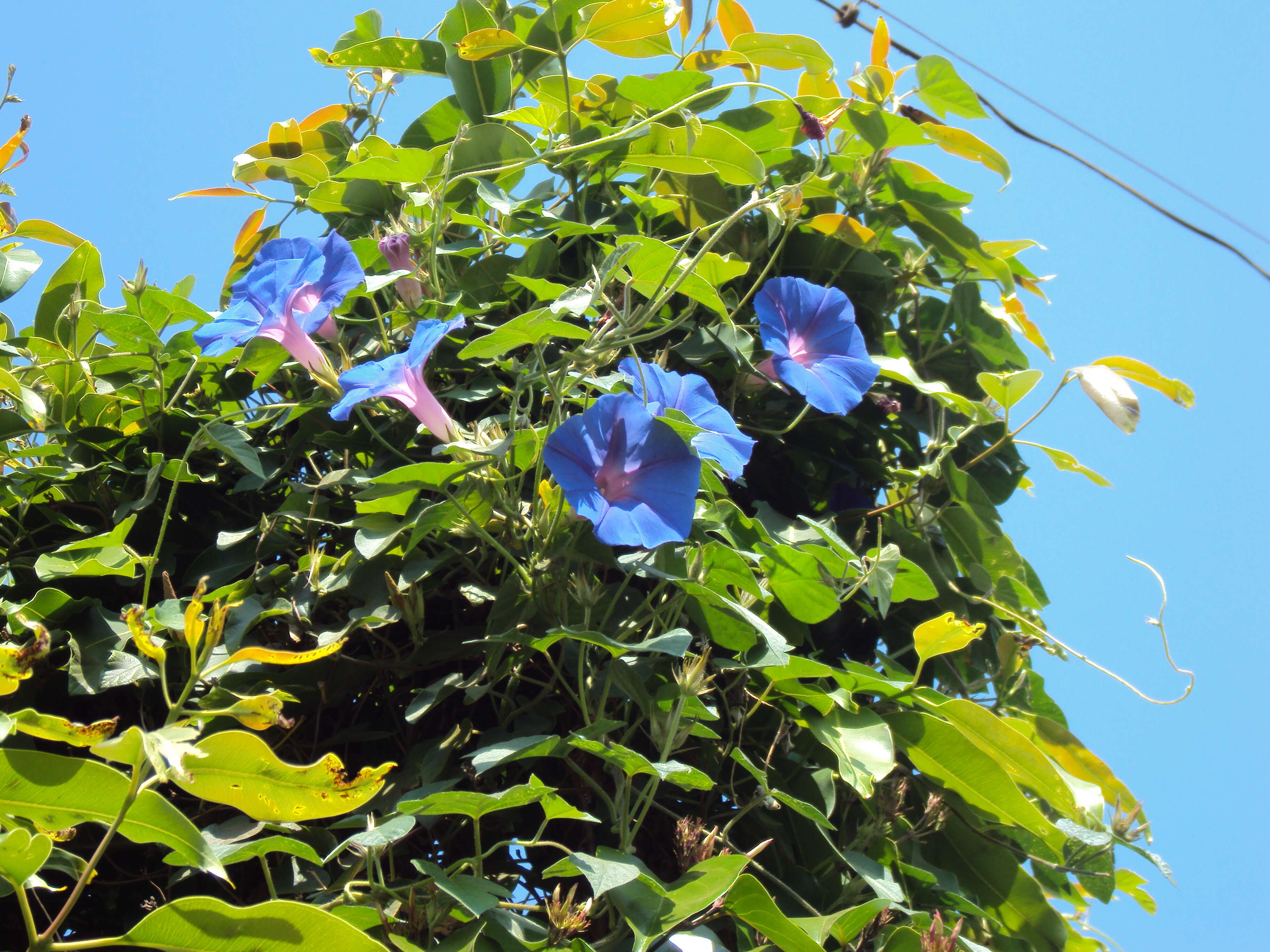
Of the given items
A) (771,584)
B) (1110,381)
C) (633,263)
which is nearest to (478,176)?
(633,263)

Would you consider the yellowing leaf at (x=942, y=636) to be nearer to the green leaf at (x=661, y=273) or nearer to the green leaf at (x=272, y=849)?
the green leaf at (x=661, y=273)

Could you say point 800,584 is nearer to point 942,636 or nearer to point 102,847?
point 942,636

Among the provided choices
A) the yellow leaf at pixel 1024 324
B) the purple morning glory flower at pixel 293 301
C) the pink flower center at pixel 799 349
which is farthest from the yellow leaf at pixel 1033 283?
the purple morning glory flower at pixel 293 301

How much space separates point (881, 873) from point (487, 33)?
1.08 m

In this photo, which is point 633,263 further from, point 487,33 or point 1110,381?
point 1110,381

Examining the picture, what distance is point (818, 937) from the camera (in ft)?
3.04

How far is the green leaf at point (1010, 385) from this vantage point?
4.33 feet

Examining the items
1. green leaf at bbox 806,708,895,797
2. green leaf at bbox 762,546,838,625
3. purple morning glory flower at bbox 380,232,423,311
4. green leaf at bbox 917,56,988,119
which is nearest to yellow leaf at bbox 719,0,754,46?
green leaf at bbox 917,56,988,119

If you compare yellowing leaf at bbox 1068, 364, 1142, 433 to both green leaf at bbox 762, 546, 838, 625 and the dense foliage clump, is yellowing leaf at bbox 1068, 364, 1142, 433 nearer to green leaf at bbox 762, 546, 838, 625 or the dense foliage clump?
the dense foliage clump

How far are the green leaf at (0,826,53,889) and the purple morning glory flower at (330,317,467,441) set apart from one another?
1.49 ft

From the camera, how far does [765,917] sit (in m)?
0.88

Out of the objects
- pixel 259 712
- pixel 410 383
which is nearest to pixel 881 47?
pixel 410 383

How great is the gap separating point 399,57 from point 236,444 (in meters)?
0.61

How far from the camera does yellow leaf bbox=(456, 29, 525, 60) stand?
3.96 ft
